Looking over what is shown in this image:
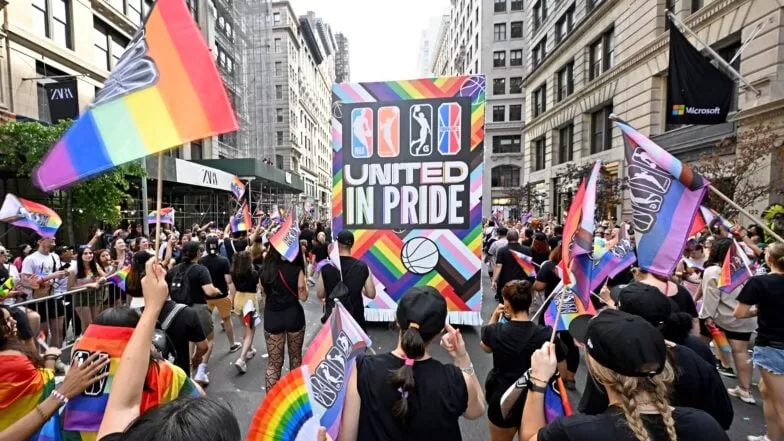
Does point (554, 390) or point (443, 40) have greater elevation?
point (443, 40)

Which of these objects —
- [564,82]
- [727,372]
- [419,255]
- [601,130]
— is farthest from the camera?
[564,82]

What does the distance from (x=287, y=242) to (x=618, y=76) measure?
2074 centimetres

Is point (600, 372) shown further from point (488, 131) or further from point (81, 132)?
point (488, 131)

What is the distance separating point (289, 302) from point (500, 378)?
2450 mm

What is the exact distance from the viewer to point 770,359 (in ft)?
11.1

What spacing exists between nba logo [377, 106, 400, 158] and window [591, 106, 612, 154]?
18221mm

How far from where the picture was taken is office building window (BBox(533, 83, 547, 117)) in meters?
30.6

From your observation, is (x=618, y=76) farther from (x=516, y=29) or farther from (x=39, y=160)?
(x=516, y=29)

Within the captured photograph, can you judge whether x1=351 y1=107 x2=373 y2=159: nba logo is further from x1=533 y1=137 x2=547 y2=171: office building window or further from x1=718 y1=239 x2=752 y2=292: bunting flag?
x1=533 y1=137 x2=547 y2=171: office building window

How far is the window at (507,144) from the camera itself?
4925 cm

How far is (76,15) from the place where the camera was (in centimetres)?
1636

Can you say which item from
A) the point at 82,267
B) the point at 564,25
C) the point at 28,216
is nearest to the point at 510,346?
the point at 82,267

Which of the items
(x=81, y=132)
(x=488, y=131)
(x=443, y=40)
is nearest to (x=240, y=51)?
(x=488, y=131)

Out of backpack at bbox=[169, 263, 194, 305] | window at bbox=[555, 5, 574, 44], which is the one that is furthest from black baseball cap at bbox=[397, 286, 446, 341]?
window at bbox=[555, 5, 574, 44]
